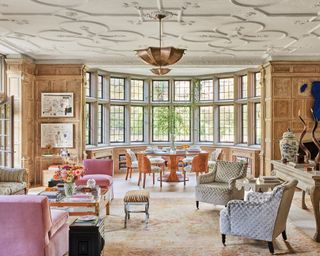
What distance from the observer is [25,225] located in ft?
13.0

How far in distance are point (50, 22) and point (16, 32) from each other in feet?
3.88

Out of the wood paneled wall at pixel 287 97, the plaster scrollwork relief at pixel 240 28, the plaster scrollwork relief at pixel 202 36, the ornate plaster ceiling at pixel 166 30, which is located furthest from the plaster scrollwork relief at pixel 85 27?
the wood paneled wall at pixel 287 97

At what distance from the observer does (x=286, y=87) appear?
32.8ft

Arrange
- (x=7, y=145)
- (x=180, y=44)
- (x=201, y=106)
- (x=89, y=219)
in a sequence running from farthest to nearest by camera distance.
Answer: (x=201, y=106), (x=7, y=145), (x=180, y=44), (x=89, y=219)

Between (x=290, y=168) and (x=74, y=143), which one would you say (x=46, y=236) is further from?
(x=74, y=143)

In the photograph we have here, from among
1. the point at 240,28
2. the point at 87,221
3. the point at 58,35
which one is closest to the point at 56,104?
the point at 58,35

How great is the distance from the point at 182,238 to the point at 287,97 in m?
5.92

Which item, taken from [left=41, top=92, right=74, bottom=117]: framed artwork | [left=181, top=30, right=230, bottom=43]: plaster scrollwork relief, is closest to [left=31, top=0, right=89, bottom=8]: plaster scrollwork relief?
[left=181, top=30, right=230, bottom=43]: plaster scrollwork relief

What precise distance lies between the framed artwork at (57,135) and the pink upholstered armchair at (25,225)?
20.7 feet

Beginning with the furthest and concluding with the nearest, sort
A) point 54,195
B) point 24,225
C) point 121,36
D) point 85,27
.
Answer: point 121,36 < point 85,27 < point 54,195 < point 24,225

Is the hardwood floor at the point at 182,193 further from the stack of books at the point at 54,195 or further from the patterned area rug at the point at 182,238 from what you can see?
the stack of books at the point at 54,195

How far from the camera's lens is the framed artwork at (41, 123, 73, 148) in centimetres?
1026

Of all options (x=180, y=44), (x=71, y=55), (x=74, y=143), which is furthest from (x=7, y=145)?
(x=180, y=44)

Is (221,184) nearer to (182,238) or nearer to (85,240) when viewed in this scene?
(182,238)
